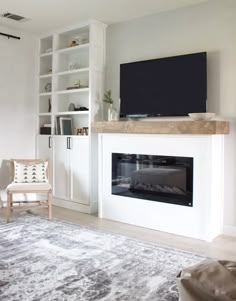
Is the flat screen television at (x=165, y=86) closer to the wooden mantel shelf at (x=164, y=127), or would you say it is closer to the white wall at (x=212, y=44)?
the white wall at (x=212, y=44)

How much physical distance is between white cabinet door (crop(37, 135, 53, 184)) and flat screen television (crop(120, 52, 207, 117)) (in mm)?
1305

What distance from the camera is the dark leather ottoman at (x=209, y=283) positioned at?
1188 millimetres

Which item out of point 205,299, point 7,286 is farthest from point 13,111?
point 205,299

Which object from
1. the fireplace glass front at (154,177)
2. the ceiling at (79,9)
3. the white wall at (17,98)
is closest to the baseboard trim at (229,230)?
the fireplace glass front at (154,177)

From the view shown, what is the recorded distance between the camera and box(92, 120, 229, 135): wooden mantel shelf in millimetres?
3291

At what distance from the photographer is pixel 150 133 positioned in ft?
12.3

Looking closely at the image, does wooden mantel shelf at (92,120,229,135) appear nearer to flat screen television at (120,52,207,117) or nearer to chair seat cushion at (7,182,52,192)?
flat screen television at (120,52,207,117)

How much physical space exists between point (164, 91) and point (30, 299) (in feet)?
8.79

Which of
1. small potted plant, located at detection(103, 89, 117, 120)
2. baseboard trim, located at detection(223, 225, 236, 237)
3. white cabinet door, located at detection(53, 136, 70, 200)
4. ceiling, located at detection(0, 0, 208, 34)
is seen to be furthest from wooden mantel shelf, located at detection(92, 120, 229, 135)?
ceiling, located at detection(0, 0, 208, 34)

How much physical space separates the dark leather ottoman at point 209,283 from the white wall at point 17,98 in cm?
398

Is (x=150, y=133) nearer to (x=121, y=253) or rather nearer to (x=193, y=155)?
(x=193, y=155)

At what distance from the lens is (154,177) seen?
394 centimetres

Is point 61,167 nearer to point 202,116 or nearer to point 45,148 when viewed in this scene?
point 45,148

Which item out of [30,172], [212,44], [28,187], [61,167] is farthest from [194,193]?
[30,172]
